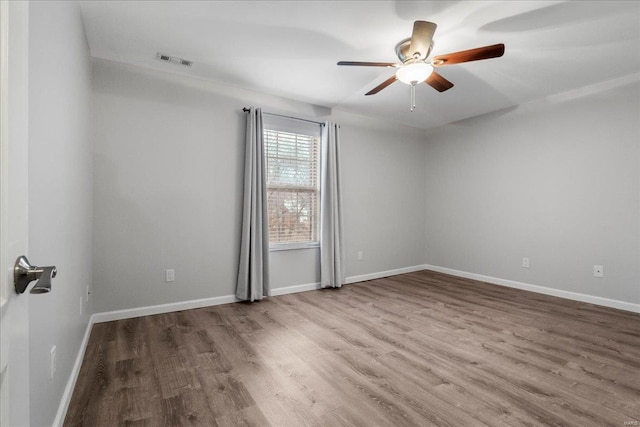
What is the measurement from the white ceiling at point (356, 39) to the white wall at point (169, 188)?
253 mm

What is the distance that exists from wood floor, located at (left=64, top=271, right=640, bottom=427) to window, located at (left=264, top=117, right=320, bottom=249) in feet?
3.57

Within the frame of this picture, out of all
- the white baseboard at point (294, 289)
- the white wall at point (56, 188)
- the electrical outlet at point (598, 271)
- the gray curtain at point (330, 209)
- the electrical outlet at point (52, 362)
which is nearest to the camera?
the white wall at point (56, 188)

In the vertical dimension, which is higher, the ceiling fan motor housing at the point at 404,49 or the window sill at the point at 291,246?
the ceiling fan motor housing at the point at 404,49

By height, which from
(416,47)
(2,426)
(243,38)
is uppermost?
(243,38)

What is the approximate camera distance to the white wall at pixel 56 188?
3.87 feet

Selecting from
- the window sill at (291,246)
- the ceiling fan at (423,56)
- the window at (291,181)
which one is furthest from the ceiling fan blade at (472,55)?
the window sill at (291,246)

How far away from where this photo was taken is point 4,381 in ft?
1.77

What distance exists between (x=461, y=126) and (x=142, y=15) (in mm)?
4482

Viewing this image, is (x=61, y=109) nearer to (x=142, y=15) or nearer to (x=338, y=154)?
(x=142, y=15)

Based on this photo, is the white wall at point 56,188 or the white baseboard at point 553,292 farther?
the white baseboard at point 553,292

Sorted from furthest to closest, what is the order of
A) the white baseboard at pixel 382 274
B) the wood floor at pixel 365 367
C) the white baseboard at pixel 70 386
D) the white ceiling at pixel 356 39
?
the white baseboard at pixel 382 274 → the white ceiling at pixel 356 39 → the wood floor at pixel 365 367 → the white baseboard at pixel 70 386

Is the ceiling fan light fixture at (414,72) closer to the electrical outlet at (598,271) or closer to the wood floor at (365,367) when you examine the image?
the wood floor at (365,367)

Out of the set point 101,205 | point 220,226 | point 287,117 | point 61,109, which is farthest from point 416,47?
point 101,205

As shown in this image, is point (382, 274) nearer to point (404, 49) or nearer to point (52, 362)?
point (404, 49)
